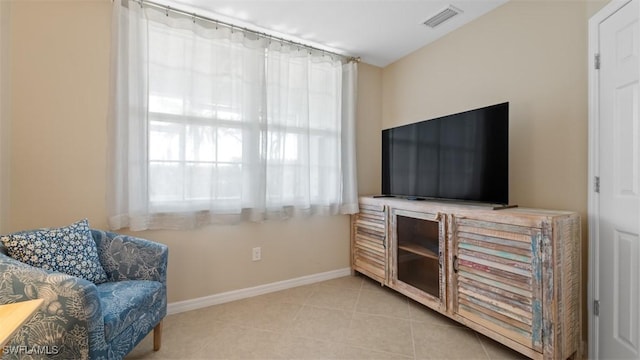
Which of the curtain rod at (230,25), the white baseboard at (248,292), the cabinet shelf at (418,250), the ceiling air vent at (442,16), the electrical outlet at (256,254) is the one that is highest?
the ceiling air vent at (442,16)

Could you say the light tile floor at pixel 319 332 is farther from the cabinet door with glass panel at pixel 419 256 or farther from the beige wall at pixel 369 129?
the beige wall at pixel 369 129

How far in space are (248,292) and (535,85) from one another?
113 inches

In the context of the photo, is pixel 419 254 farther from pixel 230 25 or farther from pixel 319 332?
pixel 230 25

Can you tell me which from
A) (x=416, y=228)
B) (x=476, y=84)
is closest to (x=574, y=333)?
(x=416, y=228)

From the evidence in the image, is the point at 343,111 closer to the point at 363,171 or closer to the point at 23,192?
the point at 363,171

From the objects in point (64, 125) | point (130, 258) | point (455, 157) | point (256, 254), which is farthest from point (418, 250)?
point (64, 125)

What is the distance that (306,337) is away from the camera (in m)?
1.97

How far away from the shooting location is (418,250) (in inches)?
94.7

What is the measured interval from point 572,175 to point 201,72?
2821 mm

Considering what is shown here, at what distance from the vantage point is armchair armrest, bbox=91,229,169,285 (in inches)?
69.8

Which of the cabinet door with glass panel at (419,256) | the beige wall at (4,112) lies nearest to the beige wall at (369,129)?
the cabinet door with glass panel at (419,256)

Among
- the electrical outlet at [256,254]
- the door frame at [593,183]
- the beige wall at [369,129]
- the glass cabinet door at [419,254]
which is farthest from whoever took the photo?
the beige wall at [369,129]

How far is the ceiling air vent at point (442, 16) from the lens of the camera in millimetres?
2289

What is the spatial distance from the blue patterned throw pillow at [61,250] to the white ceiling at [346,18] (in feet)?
6.01
